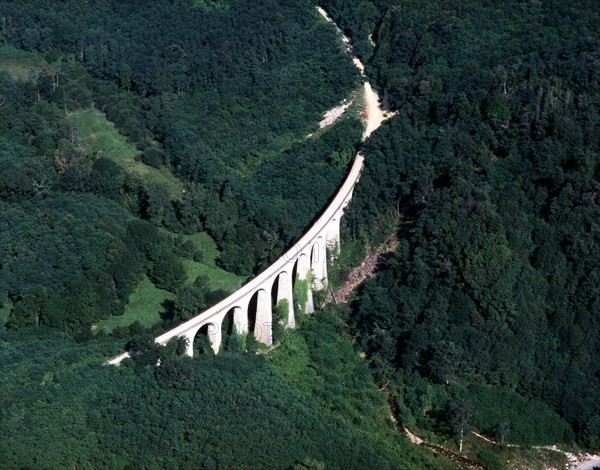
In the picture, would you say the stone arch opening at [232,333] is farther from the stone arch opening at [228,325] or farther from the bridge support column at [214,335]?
the bridge support column at [214,335]

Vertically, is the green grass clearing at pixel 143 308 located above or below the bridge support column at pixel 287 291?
below

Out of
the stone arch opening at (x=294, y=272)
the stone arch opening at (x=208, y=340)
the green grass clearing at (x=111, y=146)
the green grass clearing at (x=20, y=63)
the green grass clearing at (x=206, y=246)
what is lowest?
the green grass clearing at (x=20, y=63)

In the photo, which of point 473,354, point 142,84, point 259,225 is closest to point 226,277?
point 259,225

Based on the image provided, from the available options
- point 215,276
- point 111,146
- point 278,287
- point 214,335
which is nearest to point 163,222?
point 215,276

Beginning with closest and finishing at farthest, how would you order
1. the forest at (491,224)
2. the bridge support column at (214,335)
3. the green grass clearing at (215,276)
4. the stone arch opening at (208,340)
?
the forest at (491,224) → the stone arch opening at (208,340) → the bridge support column at (214,335) → the green grass clearing at (215,276)

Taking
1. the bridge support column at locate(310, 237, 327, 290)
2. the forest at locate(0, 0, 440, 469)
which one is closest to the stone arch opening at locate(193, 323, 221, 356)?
the forest at locate(0, 0, 440, 469)

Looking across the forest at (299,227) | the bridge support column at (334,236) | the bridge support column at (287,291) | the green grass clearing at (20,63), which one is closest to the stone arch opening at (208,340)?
the forest at (299,227)

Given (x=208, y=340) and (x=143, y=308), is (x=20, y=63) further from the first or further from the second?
(x=208, y=340)
